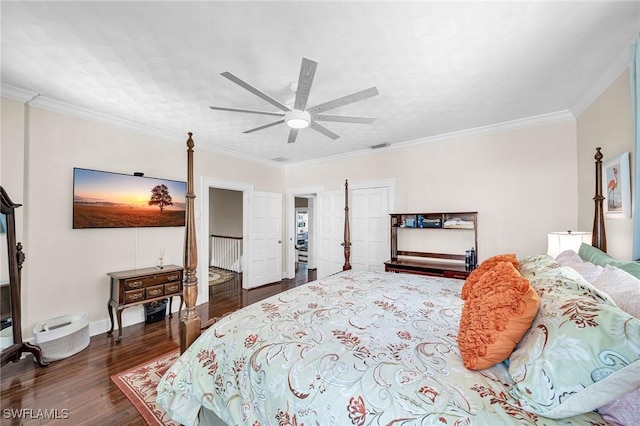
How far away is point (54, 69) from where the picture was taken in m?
2.18

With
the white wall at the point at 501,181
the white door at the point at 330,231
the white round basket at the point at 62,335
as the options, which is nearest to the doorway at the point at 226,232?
the white door at the point at 330,231

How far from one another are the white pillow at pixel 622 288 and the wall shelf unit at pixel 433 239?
2162mm

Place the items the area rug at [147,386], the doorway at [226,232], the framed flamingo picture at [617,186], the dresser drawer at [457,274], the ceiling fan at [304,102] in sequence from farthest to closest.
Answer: the doorway at [226,232] → the dresser drawer at [457,274] → the framed flamingo picture at [617,186] → the area rug at [147,386] → the ceiling fan at [304,102]

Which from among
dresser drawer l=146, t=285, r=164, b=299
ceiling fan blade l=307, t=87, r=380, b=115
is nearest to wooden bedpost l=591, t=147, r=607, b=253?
ceiling fan blade l=307, t=87, r=380, b=115

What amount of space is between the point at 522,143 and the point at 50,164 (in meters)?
5.60

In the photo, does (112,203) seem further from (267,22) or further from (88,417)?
(267,22)

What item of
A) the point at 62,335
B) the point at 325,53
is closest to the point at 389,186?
the point at 325,53

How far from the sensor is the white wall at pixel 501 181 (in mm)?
3121

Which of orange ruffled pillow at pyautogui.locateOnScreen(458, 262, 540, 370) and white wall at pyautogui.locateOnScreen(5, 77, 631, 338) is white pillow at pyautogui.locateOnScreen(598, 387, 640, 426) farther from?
white wall at pyautogui.locateOnScreen(5, 77, 631, 338)

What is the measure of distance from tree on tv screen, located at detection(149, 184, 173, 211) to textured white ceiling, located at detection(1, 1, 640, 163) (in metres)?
1.00

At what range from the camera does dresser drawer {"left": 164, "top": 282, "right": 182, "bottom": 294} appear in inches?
131

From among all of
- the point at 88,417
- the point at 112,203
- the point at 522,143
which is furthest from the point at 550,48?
the point at 112,203

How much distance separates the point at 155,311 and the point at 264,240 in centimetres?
224

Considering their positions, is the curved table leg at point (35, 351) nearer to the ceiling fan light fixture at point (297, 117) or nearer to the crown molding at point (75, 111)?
the crown molding at point (75, 111)
